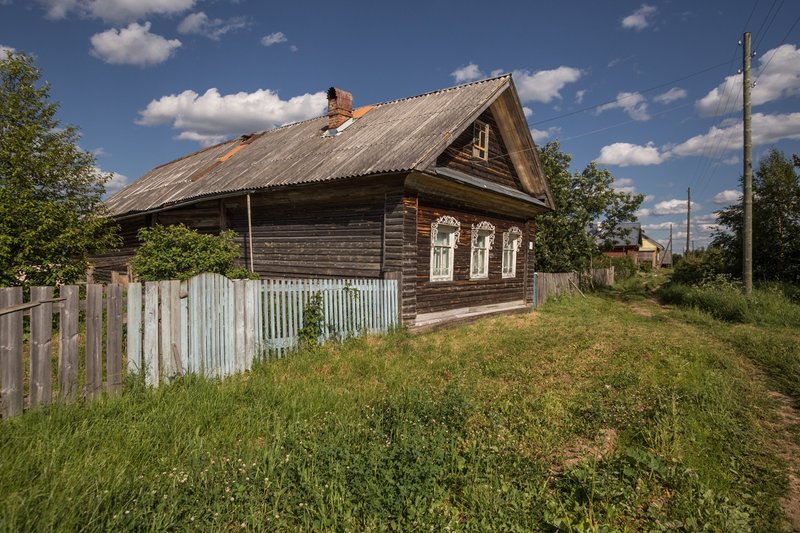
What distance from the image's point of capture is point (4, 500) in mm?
2510

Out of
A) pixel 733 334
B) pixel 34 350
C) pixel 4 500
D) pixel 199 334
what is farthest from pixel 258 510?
pixel 733 334

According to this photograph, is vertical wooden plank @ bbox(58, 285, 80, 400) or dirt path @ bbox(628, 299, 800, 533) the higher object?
vertical wooden plank @ bbox(58, 285, 80, 400)

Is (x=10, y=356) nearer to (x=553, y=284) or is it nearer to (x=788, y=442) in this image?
(x=788, y=442)

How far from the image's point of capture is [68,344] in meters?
4.07

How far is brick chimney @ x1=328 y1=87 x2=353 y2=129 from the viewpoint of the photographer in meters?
13.8

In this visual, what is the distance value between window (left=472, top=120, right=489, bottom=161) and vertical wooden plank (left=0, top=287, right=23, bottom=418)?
10.4m

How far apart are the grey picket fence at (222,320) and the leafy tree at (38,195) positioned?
351 centimetres

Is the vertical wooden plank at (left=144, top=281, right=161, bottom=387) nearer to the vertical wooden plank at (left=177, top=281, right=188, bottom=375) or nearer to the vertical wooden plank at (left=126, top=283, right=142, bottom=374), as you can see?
the vertical wooden plank at (left=126, top=283, right=142, bottom=374)

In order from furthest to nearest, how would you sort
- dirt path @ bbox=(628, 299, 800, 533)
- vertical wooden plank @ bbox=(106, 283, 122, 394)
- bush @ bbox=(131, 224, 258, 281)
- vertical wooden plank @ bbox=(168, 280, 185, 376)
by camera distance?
bush @ bbox=(131, 224, 258, 281) → vertical wooden plank @ bbox=(168, 280, 185, 376) → vertical wooden plank @ bbox=(106, 283, 122, 394) → dirt path @ bbox=(628, 299, 800, 533)

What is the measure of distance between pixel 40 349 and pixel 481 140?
36.3 feet

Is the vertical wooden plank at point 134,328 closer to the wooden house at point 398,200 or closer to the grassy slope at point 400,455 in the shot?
the grassy slope at point 400,455

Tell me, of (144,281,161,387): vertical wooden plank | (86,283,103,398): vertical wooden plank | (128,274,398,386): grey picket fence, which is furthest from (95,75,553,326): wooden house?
(86,283,103,398): vertical wooden plank

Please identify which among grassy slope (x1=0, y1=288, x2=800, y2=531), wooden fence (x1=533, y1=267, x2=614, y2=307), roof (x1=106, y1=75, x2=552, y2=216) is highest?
roof (x1=106, y1=75, x2=552, y2=216)

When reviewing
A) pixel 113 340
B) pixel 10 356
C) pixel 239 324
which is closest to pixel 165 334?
pixel 113 340
